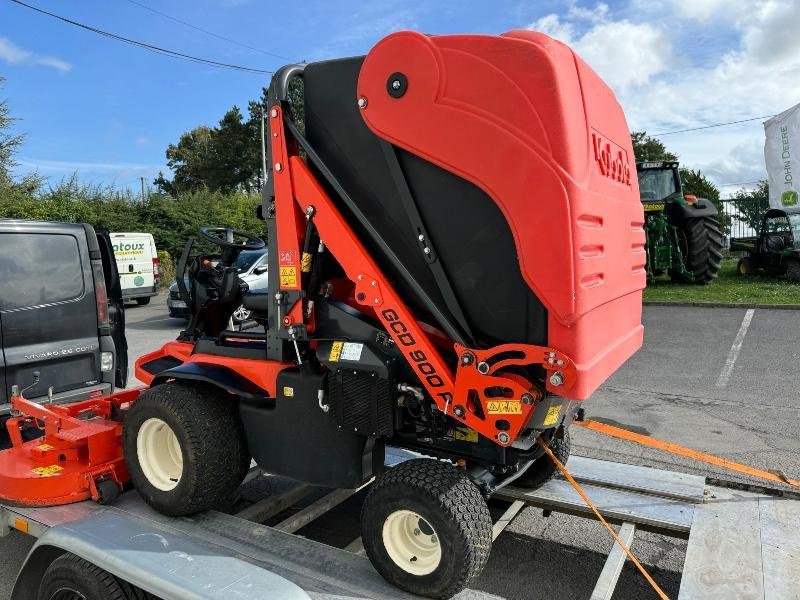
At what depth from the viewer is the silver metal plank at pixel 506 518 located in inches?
124

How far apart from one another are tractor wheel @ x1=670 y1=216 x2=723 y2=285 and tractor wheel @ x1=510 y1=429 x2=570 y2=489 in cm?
1199

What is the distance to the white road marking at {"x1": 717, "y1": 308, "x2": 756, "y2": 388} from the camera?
291 inches

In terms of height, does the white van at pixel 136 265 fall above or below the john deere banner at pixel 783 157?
below

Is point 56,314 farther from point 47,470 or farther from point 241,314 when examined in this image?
point 241,314

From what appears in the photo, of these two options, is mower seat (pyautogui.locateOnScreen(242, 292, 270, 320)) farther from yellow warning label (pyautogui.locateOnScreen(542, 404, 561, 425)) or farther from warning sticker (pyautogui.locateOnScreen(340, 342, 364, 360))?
yellow warning label (pyautogui.locateOnScreen(542, 404, 561, 425))

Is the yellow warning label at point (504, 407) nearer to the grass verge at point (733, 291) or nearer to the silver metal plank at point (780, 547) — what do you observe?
the silver metal plank at point (780, 547)

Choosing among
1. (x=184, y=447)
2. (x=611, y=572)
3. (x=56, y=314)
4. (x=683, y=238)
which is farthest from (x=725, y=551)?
(x=683, y=238)

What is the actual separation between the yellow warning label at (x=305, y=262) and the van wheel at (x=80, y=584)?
1.51 metres

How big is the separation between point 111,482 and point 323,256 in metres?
1.64

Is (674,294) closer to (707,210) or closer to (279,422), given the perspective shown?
(707,210)

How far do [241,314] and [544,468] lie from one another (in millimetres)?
1950

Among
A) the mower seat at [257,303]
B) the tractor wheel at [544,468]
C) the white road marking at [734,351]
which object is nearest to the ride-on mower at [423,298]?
the mower seat at [257,303]

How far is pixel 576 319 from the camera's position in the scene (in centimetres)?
235

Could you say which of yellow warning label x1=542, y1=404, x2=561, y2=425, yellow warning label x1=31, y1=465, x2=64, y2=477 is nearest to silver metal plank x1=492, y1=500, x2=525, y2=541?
yellow warning label x1=542, y1=404, x2=561, y2=425
